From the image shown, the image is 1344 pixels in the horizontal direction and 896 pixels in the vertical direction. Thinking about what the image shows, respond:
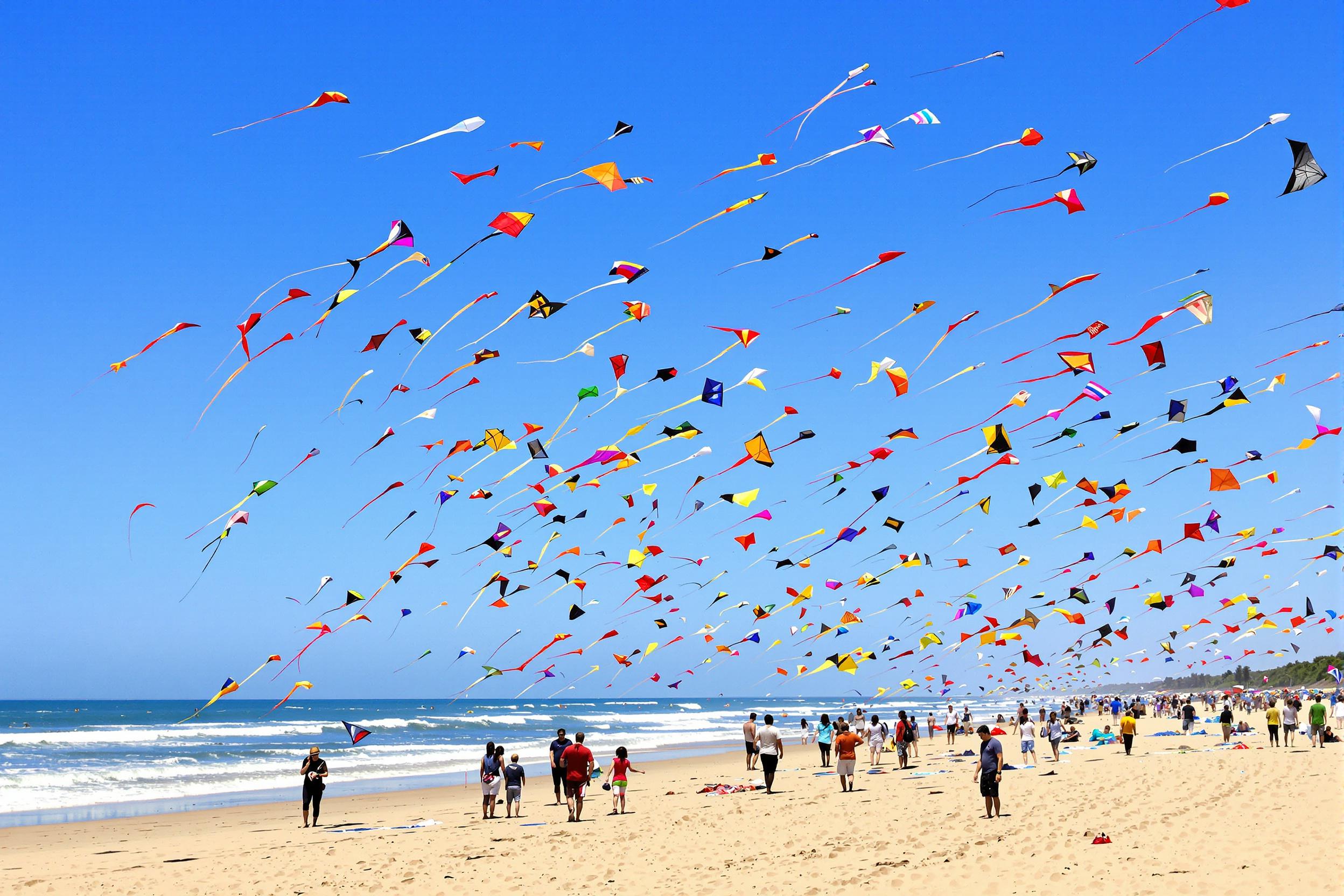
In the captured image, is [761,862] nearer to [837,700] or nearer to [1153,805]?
[1153,805]

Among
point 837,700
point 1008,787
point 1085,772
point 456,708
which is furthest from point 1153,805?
point 837,700

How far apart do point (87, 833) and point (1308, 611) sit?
22.5 metres

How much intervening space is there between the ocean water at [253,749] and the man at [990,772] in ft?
29.1

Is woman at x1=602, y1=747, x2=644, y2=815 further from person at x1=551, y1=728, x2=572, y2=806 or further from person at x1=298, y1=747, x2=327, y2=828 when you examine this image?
person at x1=298, y1=747, x2=327, y2=828

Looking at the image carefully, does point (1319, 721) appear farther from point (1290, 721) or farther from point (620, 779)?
point (620, 779)

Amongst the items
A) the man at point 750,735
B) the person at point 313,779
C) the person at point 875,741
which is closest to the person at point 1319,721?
the person at point 875,741

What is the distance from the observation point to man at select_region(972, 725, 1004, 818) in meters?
10.8

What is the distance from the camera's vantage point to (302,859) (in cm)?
1063

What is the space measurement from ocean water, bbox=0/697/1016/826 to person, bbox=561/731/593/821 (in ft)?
13.1

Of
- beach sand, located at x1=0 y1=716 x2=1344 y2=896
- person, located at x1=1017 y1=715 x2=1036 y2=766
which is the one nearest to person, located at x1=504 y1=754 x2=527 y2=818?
beach sand, located at x1=0 y1=716 x2=1344 y2=896

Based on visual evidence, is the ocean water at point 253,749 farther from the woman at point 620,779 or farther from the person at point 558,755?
the woman at point 620,779

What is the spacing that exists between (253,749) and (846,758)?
27561 mm

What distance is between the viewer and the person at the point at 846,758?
14.7 m

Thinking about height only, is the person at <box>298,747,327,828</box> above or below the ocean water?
above
